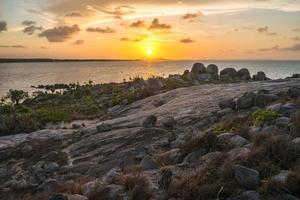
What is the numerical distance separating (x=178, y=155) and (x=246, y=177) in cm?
410

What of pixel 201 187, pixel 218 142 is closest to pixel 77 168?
pixel 218 142

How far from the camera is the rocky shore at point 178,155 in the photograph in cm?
1093

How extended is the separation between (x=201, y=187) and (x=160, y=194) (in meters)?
1.32

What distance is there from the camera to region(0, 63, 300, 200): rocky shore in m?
10.9

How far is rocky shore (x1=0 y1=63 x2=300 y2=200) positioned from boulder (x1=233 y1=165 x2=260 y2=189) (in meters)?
0.03

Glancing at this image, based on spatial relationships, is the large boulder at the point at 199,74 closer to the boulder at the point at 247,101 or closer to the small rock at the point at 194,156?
the boulder at the point at 247,101

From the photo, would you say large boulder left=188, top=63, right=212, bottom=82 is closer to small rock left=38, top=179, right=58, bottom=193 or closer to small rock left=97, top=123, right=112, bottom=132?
small rock left=97, top=123, right=112, bottom=132

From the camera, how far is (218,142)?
1395 centimetres

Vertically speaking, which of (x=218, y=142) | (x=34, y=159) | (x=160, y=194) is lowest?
(x=34, y=159)

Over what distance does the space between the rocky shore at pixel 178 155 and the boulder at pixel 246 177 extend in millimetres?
26

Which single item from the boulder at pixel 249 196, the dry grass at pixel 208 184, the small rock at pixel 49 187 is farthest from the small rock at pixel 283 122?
the small rock at pixel 49 187

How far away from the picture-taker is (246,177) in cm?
1061

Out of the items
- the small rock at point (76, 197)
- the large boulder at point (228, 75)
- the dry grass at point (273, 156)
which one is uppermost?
the large boulder at point (228, 75)

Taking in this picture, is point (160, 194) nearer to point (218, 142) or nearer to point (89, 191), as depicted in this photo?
point (89, 191)
